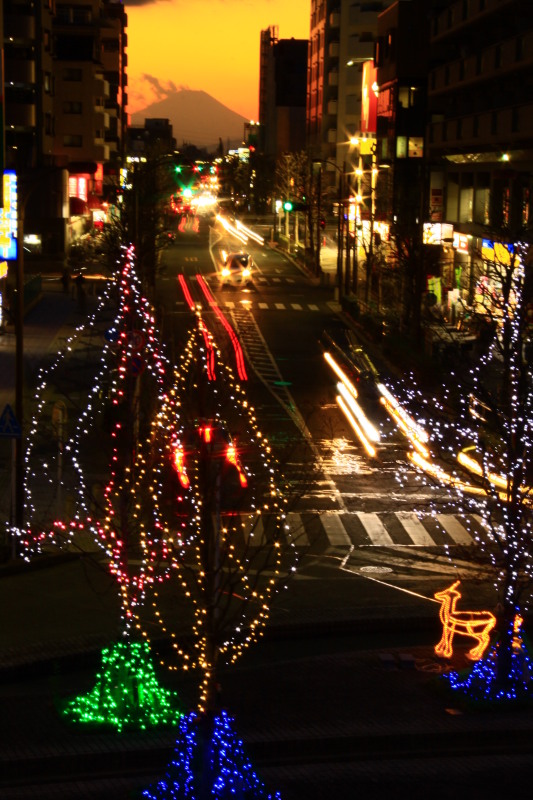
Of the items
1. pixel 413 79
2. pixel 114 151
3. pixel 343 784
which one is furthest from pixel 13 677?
pixel 114 151

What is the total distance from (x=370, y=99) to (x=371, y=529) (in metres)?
60.9

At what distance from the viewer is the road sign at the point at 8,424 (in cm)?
1642

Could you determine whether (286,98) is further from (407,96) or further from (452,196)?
(452,196)

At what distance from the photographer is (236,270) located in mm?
56031

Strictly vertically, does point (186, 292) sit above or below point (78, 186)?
below

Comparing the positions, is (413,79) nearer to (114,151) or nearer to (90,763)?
(114,151)

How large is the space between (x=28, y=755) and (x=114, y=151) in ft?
285

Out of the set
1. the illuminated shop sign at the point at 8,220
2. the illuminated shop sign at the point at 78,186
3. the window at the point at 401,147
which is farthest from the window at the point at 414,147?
the illuminated shop sign at the point at 8,220

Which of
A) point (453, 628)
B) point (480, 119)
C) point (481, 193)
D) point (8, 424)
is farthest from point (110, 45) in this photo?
point (453, 628)

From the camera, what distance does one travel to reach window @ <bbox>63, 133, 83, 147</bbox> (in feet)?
249

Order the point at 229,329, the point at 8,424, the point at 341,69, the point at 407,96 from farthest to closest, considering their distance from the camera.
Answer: the point at 341,69 → the point at 407,96 → the point at 229,329 → the point at 8,424

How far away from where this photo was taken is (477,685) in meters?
10.9

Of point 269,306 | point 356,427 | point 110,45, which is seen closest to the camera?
point 356,427

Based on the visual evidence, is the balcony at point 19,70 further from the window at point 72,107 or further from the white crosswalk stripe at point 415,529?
the white crosswalk stripe at point 415,529
